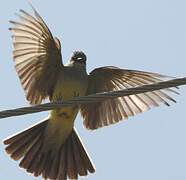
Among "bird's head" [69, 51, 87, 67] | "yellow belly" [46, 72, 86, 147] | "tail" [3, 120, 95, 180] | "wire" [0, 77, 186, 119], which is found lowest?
"tail" [3, 120, 95, 180]

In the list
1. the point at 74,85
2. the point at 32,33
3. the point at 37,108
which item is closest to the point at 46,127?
the point at 74,85

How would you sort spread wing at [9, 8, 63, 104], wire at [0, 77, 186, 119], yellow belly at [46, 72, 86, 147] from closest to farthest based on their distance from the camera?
wire at [0, 77, 186, 119], spread wing at [9, 8, 63, 104], yellow belly at [46, 72, 86, 147]

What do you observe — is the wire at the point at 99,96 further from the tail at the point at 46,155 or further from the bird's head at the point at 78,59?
the tail at the point at 46,155

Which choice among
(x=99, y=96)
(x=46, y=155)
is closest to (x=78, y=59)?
(x=46, y=155)

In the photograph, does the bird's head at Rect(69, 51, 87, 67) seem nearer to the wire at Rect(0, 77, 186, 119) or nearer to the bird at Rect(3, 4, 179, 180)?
the bird at Rect(3, 4, 179, 180)

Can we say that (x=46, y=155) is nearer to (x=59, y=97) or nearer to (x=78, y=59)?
(x=59, y=97)

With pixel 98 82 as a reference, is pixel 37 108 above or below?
above

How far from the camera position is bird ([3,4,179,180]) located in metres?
7.03

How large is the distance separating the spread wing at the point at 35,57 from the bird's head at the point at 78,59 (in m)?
0.38

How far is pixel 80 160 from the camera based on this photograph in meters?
7.89

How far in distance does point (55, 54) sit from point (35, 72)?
413 millimetres

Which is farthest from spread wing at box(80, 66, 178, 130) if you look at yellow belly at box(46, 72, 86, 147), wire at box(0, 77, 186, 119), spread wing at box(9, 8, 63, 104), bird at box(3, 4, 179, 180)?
wire at box(0, 77, 186, 119)

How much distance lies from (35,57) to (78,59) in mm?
785

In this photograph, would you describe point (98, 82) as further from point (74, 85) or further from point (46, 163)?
point (46, 163)
